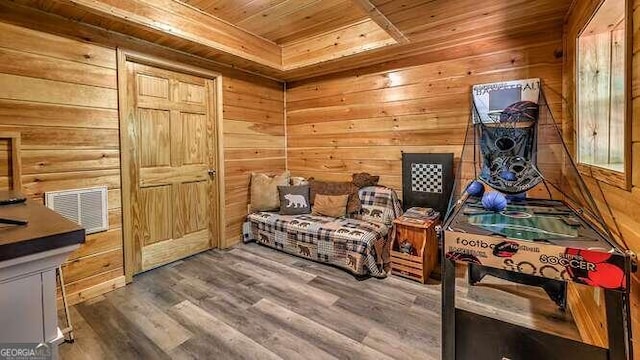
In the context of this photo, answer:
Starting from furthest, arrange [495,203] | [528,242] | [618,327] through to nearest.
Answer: [495,203] < [528,242] < [618,327]

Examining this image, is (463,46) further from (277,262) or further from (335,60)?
(277,262)

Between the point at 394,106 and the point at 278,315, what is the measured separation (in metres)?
2.41

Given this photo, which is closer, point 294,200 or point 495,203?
point 495,203

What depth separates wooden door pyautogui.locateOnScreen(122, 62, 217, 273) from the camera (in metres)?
2.77

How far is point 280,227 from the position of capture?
10.9 feet

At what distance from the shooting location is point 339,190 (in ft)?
11.4

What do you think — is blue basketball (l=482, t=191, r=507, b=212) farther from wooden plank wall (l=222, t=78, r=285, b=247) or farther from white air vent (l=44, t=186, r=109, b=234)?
white air vent (l=44, t=186, r=109, b=234)

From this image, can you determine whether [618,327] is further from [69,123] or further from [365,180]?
[69,123]

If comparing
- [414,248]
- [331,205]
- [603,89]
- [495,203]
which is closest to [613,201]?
[495,203]

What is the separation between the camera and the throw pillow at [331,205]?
3326 millimetres

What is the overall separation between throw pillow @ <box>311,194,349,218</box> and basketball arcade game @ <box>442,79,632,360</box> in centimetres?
140

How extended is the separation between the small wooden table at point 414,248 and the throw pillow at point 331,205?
0.72 metres

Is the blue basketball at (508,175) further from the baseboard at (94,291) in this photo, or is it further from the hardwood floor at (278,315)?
the baseboard at (94,291)

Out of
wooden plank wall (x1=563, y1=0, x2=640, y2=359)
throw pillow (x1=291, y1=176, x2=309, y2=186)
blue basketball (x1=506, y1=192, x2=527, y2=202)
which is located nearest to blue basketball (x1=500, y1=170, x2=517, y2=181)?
blue basketball (x1=506, y1=192, x2=527, y2=202)
